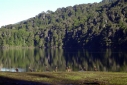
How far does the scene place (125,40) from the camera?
628 feet

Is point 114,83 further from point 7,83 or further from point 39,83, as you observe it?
point 7,83

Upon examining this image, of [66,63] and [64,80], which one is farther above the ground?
[66,63]

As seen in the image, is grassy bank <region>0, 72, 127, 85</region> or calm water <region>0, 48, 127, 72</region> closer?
grassy bank <region>0, 72, 127, 85</region>

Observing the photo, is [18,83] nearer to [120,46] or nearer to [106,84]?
[106,84]

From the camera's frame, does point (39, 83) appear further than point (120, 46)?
No

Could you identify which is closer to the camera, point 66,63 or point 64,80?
point 64,80

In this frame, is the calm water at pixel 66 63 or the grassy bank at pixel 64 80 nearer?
the grassy bank at pixel 64 80

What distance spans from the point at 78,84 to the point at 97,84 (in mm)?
1789

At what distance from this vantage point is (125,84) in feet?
78.8

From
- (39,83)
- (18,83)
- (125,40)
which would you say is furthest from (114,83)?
(125,40)

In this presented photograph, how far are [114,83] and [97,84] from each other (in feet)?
6.82

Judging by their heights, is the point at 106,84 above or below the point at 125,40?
below

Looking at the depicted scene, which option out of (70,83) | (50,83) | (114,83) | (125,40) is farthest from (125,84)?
(125,40)

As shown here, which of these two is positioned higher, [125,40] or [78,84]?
[125,40]
